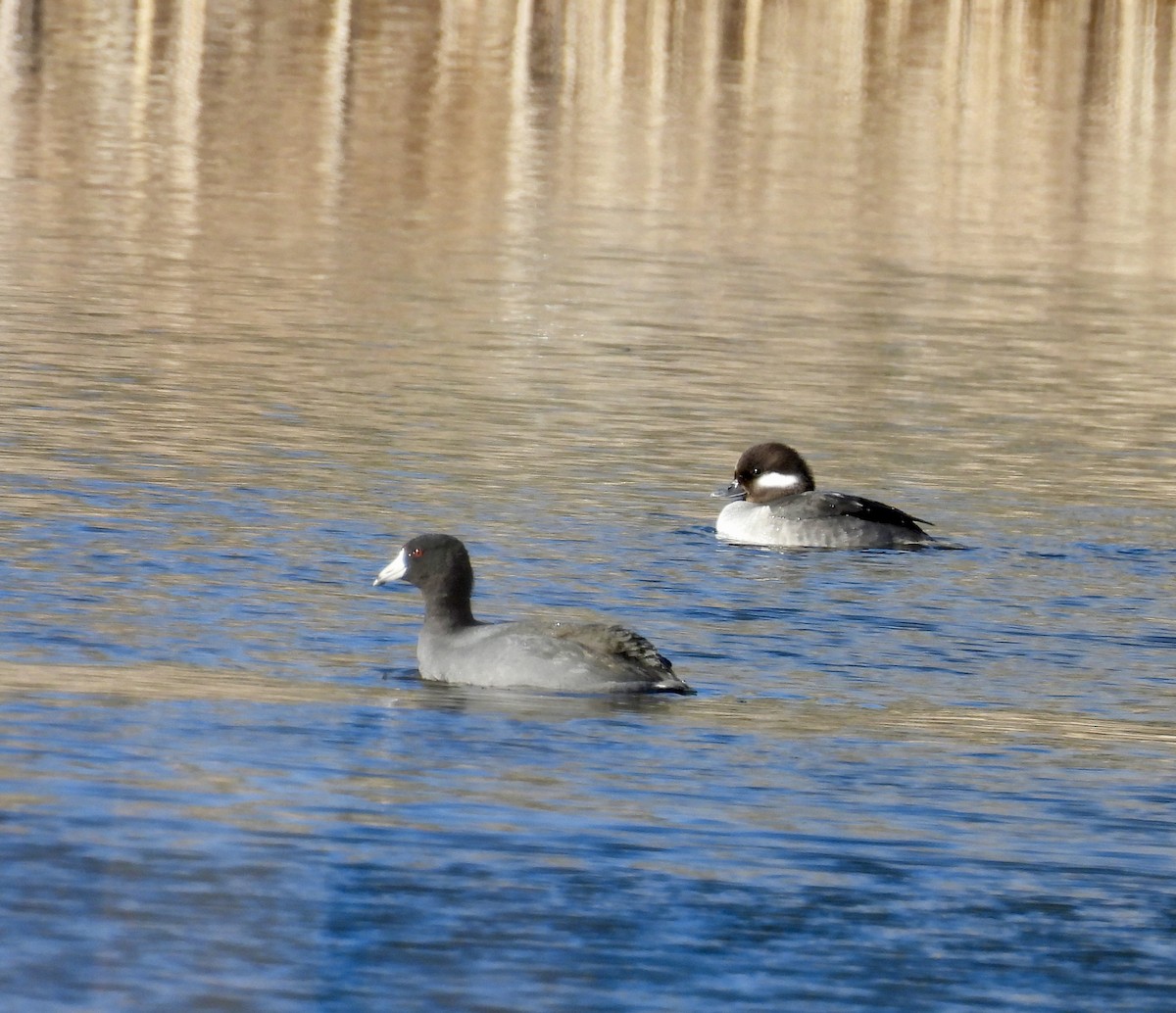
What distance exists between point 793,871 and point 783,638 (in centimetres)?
483

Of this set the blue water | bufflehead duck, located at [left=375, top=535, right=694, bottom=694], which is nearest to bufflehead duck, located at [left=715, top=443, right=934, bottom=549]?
the blue water

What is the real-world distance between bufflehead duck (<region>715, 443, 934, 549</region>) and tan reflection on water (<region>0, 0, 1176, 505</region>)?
1.96m

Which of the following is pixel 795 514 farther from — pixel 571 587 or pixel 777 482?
pixel 571 587

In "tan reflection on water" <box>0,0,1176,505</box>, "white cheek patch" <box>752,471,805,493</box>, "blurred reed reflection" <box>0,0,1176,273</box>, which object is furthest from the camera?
"blurred reed reflection" <box>0,0,1176,273</box>

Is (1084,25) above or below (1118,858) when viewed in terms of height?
above

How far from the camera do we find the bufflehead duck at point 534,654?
14.6 meters

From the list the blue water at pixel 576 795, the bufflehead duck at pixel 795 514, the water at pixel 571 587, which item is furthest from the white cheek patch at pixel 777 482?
the blue water at pixel 576 795

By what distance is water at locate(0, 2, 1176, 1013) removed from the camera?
10969 millimetres

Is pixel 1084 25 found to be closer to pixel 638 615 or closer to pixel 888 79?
pixel 888 79

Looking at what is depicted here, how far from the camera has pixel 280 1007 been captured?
9.95 metres

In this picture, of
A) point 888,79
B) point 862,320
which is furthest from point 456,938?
point 888,79

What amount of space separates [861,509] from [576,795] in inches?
290

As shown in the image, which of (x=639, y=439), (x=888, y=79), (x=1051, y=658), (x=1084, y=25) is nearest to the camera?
(x=1051, y=658)

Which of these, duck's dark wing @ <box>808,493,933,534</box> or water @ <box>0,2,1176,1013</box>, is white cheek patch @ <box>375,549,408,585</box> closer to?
water @ <box>0,2,1176,1013</box>
